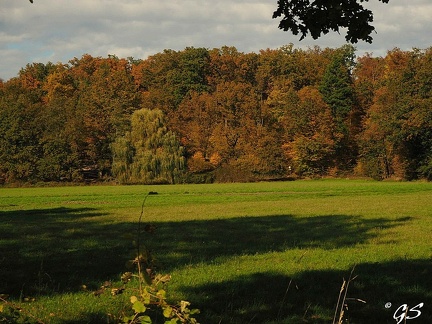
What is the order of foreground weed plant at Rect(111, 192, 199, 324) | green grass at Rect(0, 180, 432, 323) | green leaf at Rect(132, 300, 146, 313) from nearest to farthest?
green leaf at Rect(132, 300, 146, 313)
foreground weed plant at Rect(111, 192, 199, 324)
green grass at Rect(0, 180, 432, 323)

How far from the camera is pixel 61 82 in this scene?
97.8 metres

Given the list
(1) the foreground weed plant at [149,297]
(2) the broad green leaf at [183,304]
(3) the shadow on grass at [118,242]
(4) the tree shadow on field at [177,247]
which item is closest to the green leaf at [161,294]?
(1) the foreground weed plant at [149,297]

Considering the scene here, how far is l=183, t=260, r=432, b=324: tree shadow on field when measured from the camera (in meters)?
8.07

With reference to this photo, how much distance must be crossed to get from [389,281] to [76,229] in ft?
43.6

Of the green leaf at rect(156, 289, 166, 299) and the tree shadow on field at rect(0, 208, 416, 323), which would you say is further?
the tree shadow on field at rect(0, 208, 416, 323)

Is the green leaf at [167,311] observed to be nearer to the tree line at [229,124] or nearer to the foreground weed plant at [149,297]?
the foreground weed plant at [149,297]

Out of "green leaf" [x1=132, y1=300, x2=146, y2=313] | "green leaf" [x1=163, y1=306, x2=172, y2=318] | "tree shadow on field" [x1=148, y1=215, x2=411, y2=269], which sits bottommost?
"tree shadow on field" [x1=148, y1=215, x2=411, y2=269]

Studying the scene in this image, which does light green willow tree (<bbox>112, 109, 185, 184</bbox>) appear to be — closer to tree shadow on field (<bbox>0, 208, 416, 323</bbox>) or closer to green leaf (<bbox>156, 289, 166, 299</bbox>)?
tree shadow on field (<bbox>0, 208, 416, 323</bbox>)

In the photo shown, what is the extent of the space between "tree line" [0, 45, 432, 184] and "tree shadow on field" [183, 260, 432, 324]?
60.3m

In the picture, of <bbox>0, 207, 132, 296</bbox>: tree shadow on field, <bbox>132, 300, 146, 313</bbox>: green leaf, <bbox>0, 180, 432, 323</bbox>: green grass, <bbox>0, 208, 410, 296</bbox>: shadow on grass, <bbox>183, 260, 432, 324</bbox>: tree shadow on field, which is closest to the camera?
<bbox>132, 300, 146, 313</bbox>: green leaf

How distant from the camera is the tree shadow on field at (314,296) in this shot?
26.5ft

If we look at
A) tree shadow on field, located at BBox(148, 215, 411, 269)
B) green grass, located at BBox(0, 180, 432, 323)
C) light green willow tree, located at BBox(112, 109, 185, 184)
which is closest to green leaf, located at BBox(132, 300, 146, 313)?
green grass, located at BBox(0, 180, 432, 323)

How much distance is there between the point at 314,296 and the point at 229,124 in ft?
256

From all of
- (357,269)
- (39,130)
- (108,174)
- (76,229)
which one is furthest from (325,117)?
(357,269)
